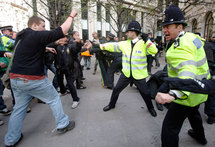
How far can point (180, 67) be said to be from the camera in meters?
1.48

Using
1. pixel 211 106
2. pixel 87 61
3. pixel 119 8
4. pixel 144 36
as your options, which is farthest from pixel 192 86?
pixel 119 8

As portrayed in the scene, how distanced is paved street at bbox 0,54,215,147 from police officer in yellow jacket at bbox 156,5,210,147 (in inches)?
30.4

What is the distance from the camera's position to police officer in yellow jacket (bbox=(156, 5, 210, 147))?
4.63 ft

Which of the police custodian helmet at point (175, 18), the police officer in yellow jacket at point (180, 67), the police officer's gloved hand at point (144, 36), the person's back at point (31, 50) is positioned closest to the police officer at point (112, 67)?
the police officer's gloved hand at point (144, 36)

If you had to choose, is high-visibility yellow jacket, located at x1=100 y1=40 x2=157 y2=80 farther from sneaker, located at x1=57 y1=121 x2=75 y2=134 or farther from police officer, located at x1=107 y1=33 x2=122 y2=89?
police officer, located at x1=107 y1=33 x2=122 y2=89

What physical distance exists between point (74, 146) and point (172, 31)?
2254 millimetres

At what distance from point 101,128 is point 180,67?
199cm

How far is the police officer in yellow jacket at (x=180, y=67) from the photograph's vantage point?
1.41 meters

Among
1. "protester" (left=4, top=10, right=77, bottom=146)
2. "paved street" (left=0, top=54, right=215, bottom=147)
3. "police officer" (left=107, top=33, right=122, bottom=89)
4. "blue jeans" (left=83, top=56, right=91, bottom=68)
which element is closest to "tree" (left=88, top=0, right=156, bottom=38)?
"blue jeans" (left=83, top=56, right=91, bottom=68)

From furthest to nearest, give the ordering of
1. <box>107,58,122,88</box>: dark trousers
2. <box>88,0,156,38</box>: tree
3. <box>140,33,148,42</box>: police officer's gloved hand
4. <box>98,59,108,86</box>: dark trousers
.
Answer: <box>88,0,156,38</box>: tree < <box>98,59,108,86</box>: dark trousers < <box>107,58,122,88</box>: dark trousers < <box>140,33,148,42</box>: police officer's gloved hand

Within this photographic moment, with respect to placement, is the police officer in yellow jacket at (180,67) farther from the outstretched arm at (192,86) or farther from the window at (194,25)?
the window at (194,25)

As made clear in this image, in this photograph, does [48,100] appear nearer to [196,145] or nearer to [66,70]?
[66,70]

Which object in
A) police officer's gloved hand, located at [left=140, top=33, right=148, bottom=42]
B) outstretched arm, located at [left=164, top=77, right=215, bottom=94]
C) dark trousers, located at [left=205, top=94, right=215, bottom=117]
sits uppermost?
police officer's gloved hand, located at [left=140, top=33, right=148, bottom=42]

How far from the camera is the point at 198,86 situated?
1.26 meters
